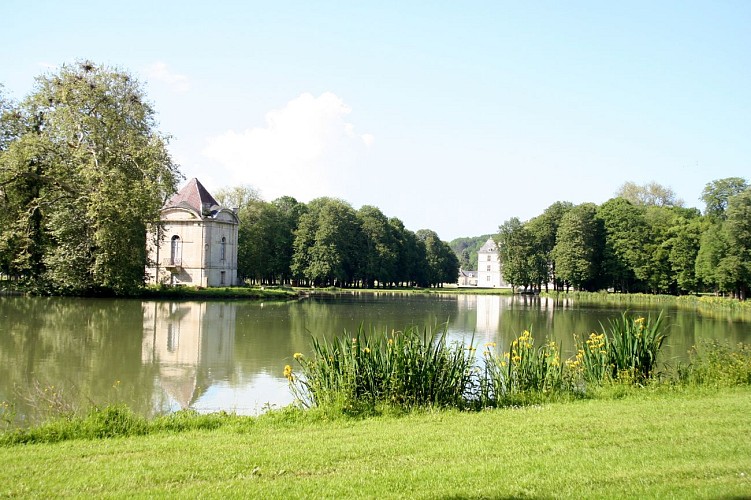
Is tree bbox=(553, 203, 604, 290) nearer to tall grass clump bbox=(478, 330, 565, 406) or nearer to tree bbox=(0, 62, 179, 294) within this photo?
tree bbox=(0, 62, 179, 294)

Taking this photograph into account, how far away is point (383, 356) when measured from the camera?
8.52 metres

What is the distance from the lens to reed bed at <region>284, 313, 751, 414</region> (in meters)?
8.12

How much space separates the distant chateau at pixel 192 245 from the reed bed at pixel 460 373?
40984mm

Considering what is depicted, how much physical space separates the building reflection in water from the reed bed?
2.62 meters

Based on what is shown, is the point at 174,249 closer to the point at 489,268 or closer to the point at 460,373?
the point at 460,373

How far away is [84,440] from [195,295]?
108 ft

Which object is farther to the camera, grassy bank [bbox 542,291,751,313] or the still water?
grassy bank [bbox 542,291,751,313]

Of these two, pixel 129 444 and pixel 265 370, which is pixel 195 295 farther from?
pixel 129 444

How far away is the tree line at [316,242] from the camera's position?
201ft

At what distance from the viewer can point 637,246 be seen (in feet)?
190

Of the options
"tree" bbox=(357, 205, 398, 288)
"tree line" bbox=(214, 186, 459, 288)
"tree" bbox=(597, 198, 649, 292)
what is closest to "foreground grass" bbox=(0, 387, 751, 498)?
"tree" bbox=(597, 198, 649, 292)

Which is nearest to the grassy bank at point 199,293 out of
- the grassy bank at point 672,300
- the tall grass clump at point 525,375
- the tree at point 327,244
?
the tree at point 327,244

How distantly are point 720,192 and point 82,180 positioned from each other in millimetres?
61192

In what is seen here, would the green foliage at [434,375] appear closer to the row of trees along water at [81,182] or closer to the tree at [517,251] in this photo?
the row of trees along water at [81,182]
